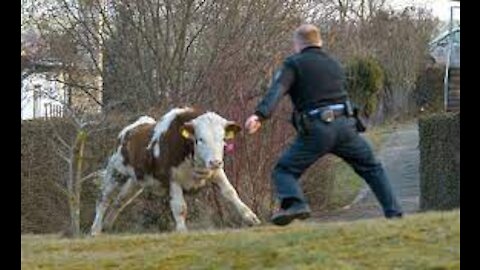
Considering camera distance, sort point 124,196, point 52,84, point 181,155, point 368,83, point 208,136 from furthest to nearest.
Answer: point 368,83 → point 52,84 → point 124,196 → point 181,155 → point 208,136

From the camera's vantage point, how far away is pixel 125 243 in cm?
912

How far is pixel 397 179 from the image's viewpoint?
25.0m

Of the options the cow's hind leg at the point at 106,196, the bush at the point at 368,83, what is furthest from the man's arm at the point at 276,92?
the bush at the point at 368,83

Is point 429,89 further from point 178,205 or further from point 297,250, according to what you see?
point 297,250

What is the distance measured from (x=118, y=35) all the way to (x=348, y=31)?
1050cm

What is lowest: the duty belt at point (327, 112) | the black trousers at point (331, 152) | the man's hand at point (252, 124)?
the black trousers at point (331, 152)

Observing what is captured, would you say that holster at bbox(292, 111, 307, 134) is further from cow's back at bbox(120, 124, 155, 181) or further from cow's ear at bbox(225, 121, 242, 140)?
cow's back at bbox(120, 124, 155, 181)

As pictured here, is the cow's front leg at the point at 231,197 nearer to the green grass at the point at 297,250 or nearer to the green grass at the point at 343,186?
the green grass at the point at 297,250

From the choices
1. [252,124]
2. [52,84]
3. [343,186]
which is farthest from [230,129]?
[52,84]

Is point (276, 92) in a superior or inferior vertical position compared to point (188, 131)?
superior

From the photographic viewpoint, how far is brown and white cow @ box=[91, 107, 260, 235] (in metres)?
11.2

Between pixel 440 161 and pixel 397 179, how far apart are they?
26.3 ft

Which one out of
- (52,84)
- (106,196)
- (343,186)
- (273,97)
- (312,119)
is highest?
(52,84)

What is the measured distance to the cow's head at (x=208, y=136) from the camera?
11125mm
